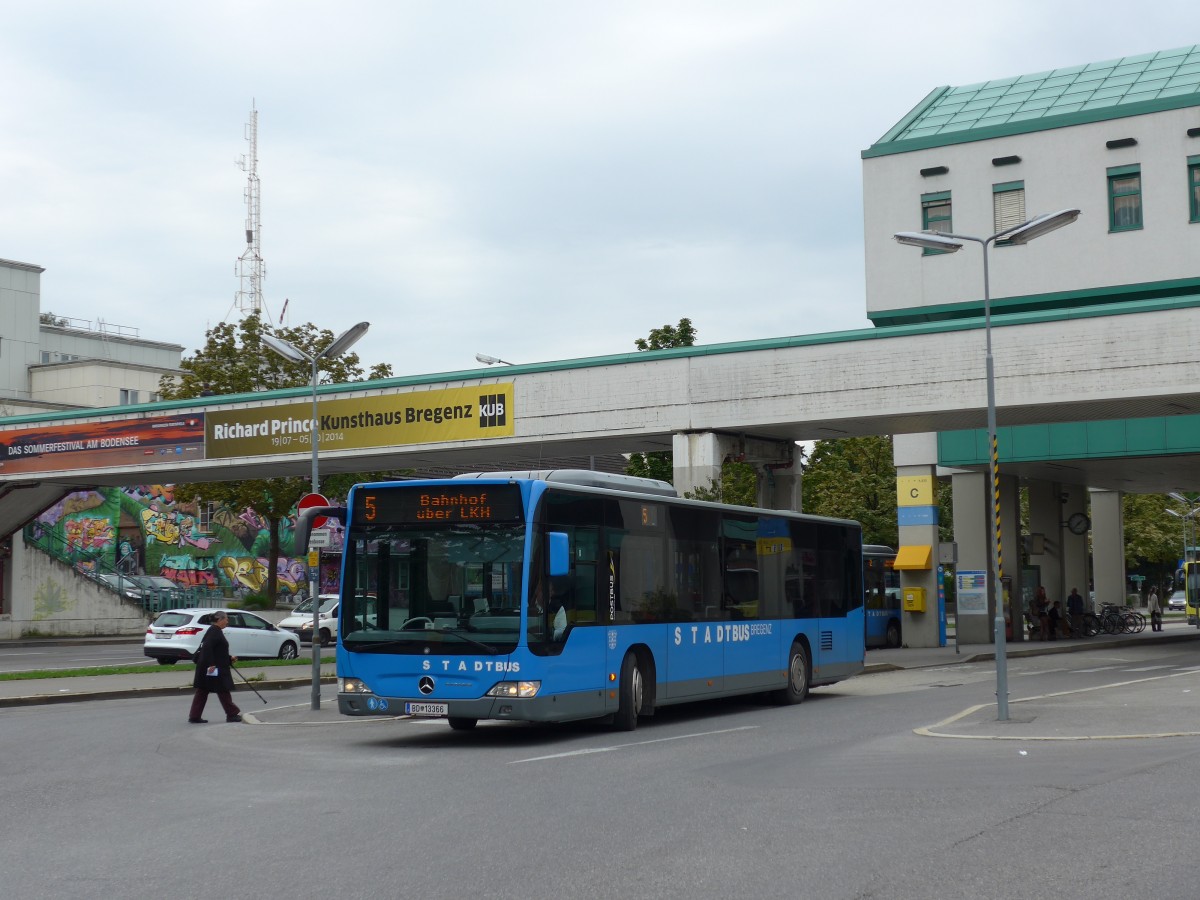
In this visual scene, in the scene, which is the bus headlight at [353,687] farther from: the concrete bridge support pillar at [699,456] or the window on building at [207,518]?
the window on building at [207,518]

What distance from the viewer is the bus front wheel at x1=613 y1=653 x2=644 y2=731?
17469 mm

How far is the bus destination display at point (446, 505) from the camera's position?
16.0 meters

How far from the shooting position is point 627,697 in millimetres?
17562

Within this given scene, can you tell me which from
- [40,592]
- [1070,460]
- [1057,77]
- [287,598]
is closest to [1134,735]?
[1070,460]

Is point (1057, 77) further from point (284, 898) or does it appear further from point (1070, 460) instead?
point (284, 898)

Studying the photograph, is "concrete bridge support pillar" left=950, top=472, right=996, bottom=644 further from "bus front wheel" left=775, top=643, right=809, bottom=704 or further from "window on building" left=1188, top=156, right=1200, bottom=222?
"bus front wheel" left=775, top=643, right=809, bottom=704

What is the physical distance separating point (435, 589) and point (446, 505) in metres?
0.91

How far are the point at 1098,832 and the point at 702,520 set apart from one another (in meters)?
10.4

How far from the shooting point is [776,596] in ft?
70.9

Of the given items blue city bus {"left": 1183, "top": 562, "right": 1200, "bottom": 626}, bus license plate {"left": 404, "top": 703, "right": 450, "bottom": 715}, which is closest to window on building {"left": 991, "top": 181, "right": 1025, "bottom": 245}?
bus license plate {"left": 404, "top": 703, "right": 450, "bottom": 715}

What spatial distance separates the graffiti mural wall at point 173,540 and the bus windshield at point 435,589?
56.7m

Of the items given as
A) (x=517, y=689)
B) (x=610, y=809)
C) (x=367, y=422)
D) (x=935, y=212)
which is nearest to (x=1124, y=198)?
(x=935, y=212)

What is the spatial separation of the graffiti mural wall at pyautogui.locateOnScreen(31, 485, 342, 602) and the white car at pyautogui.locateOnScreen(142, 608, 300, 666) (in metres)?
35.8

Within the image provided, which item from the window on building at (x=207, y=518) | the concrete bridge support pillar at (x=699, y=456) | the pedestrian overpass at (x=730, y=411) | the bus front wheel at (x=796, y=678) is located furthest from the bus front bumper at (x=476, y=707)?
the window on building at (x=207, y=518)
